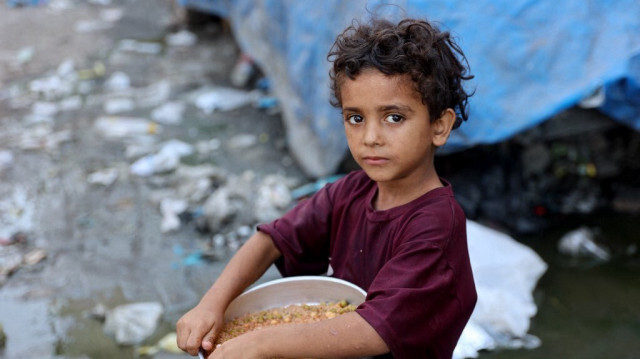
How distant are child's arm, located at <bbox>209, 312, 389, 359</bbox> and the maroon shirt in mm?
→ 28

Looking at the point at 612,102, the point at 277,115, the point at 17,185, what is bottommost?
the point at 17,185

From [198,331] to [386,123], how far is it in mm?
686

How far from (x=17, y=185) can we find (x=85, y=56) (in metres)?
2.45

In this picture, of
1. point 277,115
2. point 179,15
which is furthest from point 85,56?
point 277,115

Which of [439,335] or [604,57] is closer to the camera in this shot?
[439,335]

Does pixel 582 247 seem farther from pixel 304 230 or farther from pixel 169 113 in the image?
Answer: pixel 169 113

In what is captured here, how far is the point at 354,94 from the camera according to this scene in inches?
60.7

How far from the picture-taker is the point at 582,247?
3.12 meters

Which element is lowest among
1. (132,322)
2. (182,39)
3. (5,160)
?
(5,160)

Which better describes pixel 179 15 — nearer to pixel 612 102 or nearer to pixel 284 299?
pixel 612 102

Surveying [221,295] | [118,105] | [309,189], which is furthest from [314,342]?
[118,105]

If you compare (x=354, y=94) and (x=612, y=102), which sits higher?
(x=354, y=94)

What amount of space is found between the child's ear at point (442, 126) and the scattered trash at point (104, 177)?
2.75 metres

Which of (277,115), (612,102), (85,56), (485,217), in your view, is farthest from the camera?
(85,56)
